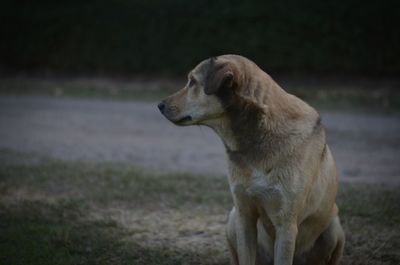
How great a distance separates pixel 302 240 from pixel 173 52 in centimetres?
1474

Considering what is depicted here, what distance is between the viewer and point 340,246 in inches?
193

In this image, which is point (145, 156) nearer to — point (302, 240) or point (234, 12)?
point (302, 240)

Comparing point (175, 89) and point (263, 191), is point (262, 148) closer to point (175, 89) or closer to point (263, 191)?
point (263, 191)

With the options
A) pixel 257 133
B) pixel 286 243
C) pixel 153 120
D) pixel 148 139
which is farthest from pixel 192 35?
pixel 286 243

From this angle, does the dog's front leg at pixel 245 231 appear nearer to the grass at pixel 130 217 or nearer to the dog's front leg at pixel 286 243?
the dog's front leg at pixel 286 243

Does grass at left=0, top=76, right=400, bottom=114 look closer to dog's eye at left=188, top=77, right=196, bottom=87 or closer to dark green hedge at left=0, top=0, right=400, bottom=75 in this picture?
dark green hedge at left=0, top=0, right=400, bottom=75

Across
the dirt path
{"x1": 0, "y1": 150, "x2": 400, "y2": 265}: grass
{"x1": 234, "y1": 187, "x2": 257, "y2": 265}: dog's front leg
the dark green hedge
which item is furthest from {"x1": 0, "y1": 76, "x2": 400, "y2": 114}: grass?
{"x1": 234, "y1": 187, "x2": 257, "y2": 265}: dog's front leg

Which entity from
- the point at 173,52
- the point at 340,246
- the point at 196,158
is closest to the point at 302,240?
the point at 340,246

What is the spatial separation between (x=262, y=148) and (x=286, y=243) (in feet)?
2.38

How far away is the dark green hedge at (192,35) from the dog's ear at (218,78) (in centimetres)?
1353

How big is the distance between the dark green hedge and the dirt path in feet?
15.2

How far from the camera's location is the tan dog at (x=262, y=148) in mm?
4414

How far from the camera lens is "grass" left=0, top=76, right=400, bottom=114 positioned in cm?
1445

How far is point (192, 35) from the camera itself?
62.8ft
